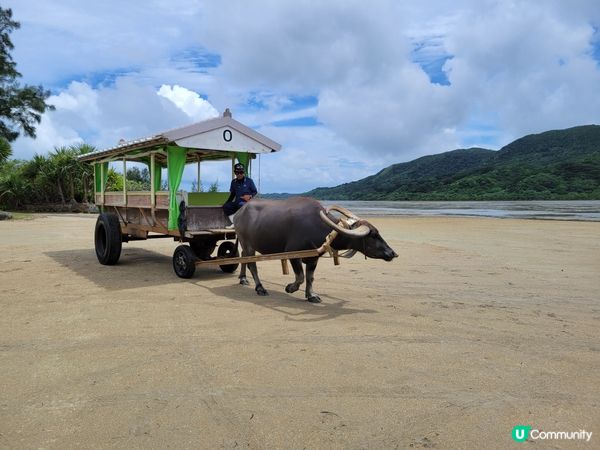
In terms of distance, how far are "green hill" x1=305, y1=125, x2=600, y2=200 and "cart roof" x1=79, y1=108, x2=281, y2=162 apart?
7162 cm

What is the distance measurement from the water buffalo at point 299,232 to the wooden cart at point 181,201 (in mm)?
321

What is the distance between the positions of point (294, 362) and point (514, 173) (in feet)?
346

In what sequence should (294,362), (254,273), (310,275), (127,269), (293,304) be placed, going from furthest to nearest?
(127,269), (254,273), (310,275), (293,304), (294,362)

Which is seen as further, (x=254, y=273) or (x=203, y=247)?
(x=203, y=247)

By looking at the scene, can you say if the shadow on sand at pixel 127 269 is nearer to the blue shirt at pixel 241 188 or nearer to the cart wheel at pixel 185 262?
the cart wheel at pixel 185 262

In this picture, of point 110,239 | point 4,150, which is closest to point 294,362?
point 110,239

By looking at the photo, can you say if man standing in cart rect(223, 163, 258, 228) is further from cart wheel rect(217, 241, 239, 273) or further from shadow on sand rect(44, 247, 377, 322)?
shadow on sand rect(44, 247, 377, 322)

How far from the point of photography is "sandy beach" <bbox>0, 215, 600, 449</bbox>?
2.78 meters

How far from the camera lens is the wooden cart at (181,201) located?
7230mm

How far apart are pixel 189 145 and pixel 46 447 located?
17.0ft

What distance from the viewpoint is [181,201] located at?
727 centimetres

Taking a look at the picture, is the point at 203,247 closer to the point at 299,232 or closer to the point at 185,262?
the point at 185,262

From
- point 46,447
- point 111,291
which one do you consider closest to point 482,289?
point 111,291

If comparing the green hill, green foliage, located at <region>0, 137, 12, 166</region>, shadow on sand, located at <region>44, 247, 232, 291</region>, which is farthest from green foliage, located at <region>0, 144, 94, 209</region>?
the green hill
